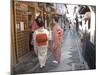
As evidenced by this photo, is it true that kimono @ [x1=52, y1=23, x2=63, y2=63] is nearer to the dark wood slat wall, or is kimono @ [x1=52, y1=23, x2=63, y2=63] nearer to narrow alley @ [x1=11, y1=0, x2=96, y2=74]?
narrow alley @ [x1=11, y1=0, x2=96, y2=74]

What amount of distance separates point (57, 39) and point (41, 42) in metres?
0.17

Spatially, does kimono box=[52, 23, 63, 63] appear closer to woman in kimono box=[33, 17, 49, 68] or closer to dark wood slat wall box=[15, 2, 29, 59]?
woman in kimono box=[33, 17, 49, 68]

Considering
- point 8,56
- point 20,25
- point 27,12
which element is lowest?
point 8,56

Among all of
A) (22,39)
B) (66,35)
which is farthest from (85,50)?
(22,39)

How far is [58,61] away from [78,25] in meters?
0.43

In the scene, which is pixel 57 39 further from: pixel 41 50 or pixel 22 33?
pixel 22 33

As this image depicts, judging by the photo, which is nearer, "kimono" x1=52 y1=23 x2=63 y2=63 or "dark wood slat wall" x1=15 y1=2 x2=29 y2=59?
"dark wood slat wall" x1=15 y1=2 x2=29 y2=59

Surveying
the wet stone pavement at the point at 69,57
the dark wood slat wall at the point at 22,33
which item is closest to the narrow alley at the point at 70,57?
the wet stone pavement at the point at 69,57

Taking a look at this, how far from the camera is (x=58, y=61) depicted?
1.74 m

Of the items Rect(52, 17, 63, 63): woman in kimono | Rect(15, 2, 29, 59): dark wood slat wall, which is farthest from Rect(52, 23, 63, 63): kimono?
Rect(15, 2, 29, 59): dark wood slat wall

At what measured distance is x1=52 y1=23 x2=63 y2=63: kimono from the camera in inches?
68.4

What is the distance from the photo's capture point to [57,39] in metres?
1.75

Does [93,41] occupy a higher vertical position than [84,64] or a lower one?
higher

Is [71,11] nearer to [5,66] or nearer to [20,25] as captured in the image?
[20,25]
